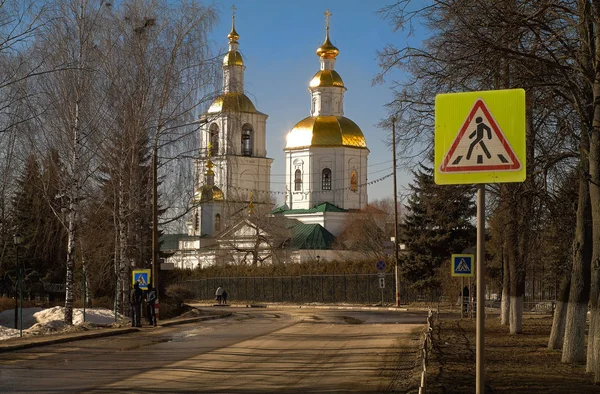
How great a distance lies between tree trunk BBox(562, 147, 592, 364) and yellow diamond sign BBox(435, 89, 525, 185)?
9.83 m

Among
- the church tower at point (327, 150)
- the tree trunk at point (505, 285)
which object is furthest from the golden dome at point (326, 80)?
the tree trunk at point (505, 285)

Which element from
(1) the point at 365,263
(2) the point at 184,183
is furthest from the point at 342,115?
(2) the point at 184,183

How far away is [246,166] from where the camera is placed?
9838 cm

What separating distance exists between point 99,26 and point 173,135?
14.7 ft

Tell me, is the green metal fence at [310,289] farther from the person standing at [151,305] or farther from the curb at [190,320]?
the person standing at [151,305]

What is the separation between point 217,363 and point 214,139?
60.3ft

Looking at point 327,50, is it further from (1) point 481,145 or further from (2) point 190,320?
(1) point 481,145

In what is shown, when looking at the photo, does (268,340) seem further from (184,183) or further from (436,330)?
(184,183)

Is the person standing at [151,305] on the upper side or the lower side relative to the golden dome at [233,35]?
lower

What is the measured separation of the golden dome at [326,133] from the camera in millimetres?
103625

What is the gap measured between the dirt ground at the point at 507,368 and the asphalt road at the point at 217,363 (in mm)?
749

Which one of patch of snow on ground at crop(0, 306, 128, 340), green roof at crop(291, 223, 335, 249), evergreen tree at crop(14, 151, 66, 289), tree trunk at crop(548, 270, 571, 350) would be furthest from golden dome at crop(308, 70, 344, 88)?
tree trunk at crop(548, 270, 571, 350)

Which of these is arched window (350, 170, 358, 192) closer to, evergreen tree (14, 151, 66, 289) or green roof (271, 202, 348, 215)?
green roof (271, 202, 348, 215)

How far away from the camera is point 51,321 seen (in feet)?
95.6
